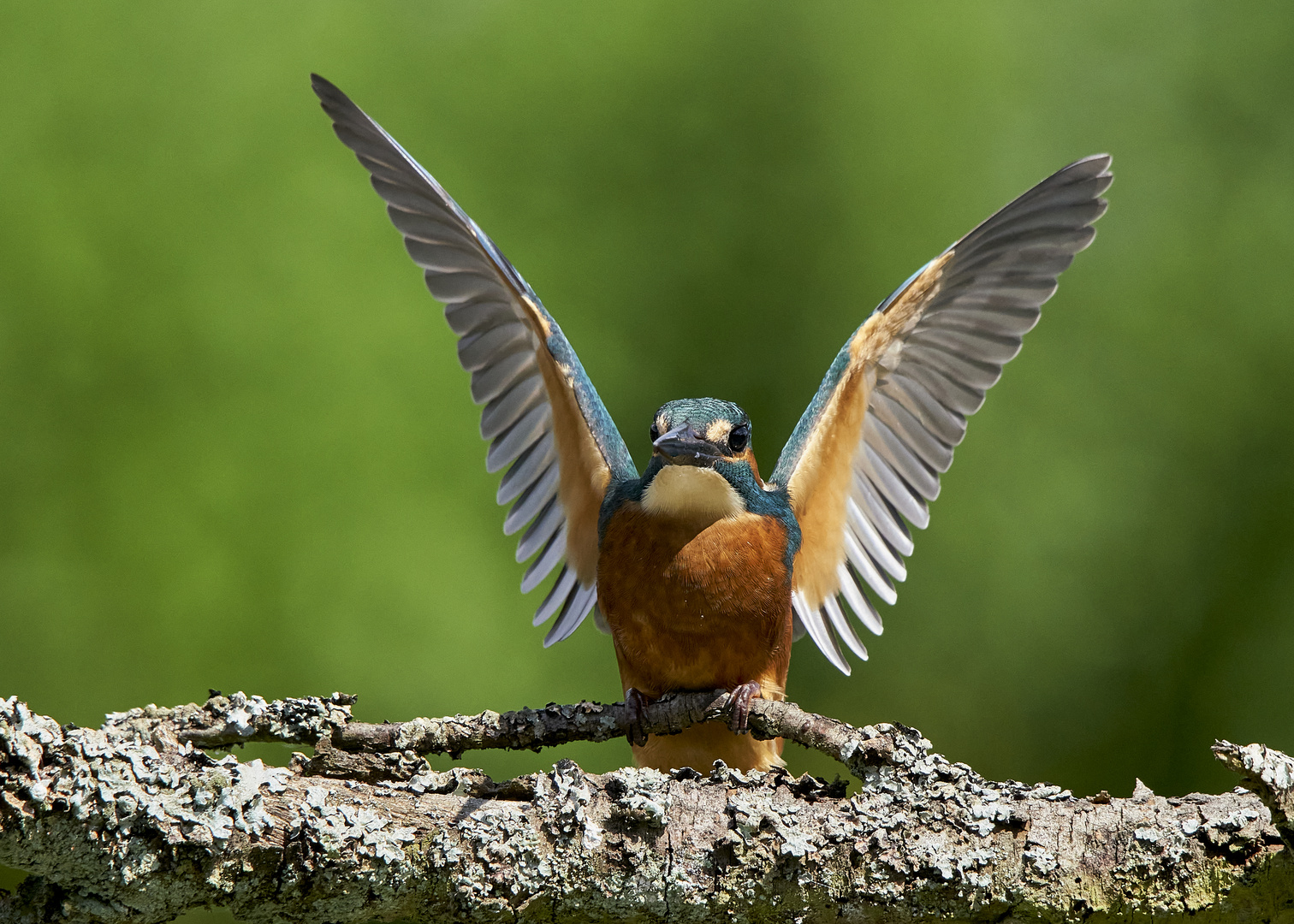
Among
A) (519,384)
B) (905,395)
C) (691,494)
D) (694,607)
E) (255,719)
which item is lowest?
(255,719)

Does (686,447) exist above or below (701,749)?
above

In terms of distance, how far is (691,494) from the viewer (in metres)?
3.76

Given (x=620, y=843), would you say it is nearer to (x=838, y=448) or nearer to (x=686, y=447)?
(x=686, y=447)

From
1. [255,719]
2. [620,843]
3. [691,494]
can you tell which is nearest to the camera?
[620,843]

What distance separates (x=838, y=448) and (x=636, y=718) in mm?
1411

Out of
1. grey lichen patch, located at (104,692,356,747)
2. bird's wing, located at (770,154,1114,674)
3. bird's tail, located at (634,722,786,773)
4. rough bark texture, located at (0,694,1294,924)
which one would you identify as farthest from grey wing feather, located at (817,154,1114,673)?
grey lichen patch, located at (104,692,356,747)

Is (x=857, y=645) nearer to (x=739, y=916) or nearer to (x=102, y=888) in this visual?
(x=739, y=916)

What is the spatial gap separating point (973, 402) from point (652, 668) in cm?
154

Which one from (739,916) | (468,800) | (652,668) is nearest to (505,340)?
(652,668)

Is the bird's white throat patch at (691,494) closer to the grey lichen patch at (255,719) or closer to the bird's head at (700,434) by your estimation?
the bird's head at (700,434)

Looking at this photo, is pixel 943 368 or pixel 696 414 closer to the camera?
pixel 696 414

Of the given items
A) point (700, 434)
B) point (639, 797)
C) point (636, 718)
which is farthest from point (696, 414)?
point (639, 797)

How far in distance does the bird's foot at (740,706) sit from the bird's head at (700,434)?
2.31 ft

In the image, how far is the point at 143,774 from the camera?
7.00 feet
